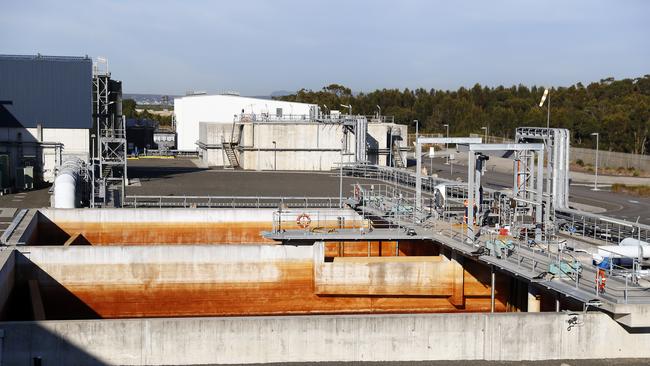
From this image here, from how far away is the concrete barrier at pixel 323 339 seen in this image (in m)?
19.6

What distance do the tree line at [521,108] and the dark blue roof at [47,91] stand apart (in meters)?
38.8

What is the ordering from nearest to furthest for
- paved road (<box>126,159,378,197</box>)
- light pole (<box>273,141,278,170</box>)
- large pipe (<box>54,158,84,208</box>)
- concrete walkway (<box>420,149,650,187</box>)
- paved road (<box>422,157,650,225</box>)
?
large pipe (<box>54,158,84,208</box>) < paved road (<box>422,157,650,225</box>) < paved road (<box>126,159,378,197</box>) < light pole (<box>273,141,278,170</box>) < concrete walkway (<box>420,149,650,187</box>)

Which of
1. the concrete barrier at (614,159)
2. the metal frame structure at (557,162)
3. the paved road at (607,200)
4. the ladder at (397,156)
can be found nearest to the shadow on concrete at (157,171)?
the ladder at (397,156)

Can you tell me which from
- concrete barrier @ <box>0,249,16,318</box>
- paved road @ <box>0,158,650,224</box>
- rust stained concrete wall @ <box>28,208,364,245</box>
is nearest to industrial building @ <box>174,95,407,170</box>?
paved road @ <box>0,158,650,224</box>

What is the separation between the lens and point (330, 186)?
1978 inches

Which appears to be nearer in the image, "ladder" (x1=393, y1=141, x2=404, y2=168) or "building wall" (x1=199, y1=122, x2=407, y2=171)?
"building wall" (x1=199, y1=122, x2=407, y2=171)

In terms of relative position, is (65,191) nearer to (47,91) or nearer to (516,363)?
(47,91)

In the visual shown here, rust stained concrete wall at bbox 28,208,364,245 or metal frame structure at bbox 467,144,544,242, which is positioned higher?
metal frame structure at bbox 467,144,544,242

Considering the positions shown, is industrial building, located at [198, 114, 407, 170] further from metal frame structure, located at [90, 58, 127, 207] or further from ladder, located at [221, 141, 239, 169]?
metal frame structure, located at [90, 58, 127, 207]

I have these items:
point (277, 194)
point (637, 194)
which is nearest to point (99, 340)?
point (277, 194)

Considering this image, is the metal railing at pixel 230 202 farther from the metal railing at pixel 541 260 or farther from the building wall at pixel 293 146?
the building wall at pixel 293 146

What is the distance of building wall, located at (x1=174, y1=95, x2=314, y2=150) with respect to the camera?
77.9 metres

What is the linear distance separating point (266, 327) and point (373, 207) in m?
15.6

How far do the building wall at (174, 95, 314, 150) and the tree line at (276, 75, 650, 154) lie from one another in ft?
32.4
